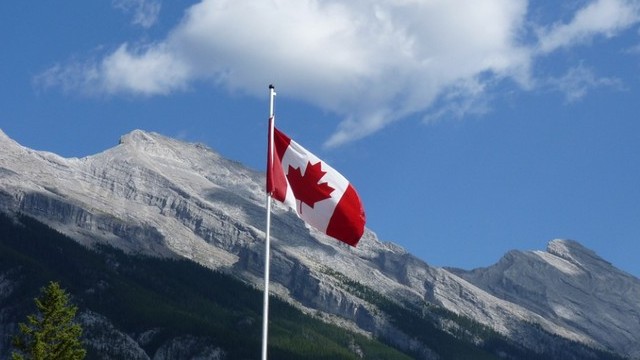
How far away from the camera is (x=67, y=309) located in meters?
92.5

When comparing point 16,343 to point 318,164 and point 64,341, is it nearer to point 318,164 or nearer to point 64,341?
point 64,341

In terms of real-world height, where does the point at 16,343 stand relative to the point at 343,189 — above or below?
below

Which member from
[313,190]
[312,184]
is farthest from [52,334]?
[312,184]

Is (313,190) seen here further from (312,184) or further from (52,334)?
(52,334)

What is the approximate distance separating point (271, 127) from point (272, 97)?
5.36 ft

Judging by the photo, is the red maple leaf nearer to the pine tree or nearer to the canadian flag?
the canadian flag

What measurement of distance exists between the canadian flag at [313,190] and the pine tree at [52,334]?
124ft

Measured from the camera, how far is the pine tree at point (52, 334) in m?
86.6

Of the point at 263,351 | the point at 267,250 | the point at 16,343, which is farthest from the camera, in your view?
the point at 16,343

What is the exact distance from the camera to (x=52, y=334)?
299 ft

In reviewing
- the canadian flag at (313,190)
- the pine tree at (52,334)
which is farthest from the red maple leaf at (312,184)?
the pine tree at (52,334)

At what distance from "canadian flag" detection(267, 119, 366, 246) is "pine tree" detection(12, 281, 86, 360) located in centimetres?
3771

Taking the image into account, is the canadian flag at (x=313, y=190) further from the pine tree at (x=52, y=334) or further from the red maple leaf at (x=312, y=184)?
the pine tree at (x=52, y=334)

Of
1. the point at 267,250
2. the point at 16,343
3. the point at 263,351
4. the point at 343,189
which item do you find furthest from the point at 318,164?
the point at 16,343
